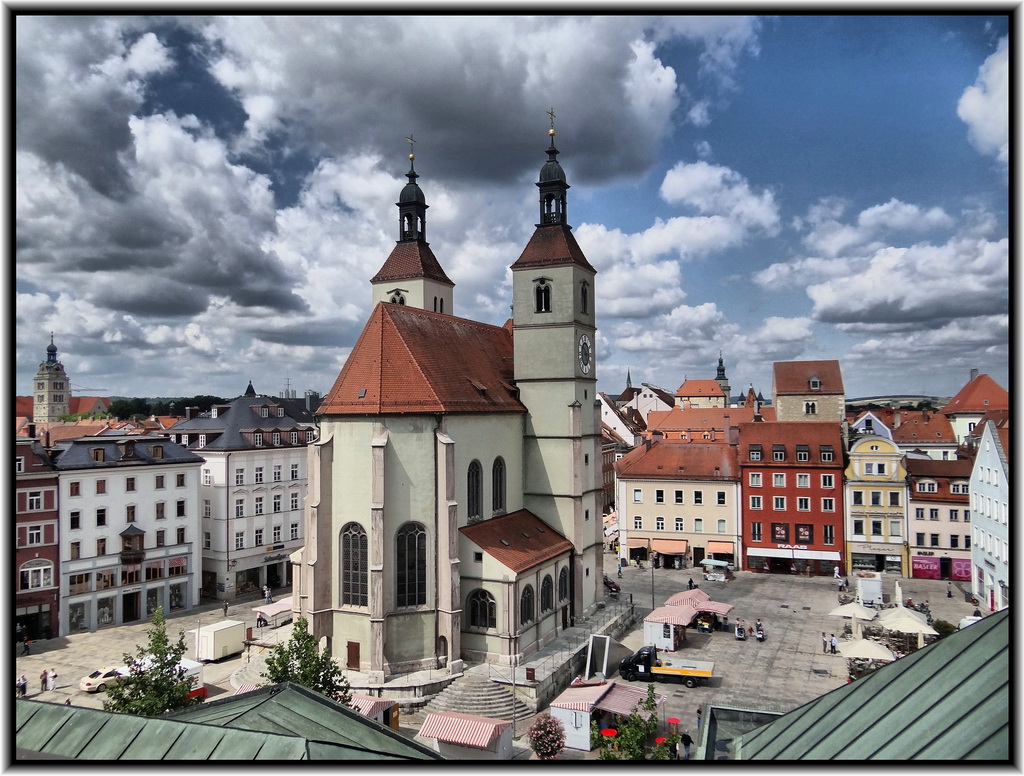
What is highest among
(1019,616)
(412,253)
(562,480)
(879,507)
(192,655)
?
(412,253)

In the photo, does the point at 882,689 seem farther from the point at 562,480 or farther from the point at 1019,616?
the point at 562,480

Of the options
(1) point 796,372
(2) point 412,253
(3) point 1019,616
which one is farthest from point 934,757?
(1) point 796,372

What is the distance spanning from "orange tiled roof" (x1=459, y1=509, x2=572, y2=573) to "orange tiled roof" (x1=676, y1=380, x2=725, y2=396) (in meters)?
119

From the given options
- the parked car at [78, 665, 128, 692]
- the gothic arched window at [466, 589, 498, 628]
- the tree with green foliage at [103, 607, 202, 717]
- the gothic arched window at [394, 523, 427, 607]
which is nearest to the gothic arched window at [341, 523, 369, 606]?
the gothic arched window at [394, 523, 427, 607]

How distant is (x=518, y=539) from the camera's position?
36031 mm

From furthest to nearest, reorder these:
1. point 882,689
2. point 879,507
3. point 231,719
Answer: point 879,507 < point 231,719 < point 882,689

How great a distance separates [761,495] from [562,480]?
2382 centimetres

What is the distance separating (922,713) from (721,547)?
51301 mm

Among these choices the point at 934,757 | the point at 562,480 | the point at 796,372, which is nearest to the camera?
the point at 934,757

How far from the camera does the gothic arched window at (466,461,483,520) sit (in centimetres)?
3534

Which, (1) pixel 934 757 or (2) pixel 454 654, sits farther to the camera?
(2) pixel 454 654

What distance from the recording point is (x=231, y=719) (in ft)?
34.9

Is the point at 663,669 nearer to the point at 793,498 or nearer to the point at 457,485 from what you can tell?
the point at 457,485

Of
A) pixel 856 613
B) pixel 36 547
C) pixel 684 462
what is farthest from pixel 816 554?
pixel 36 547
